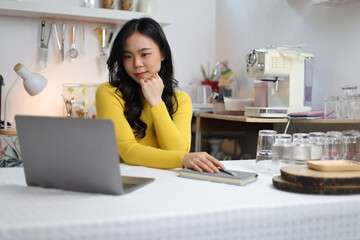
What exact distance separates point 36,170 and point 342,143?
0.86m

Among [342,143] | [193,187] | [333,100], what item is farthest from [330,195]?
[333,100]

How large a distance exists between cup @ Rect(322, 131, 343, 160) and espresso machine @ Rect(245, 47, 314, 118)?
3.70 ft

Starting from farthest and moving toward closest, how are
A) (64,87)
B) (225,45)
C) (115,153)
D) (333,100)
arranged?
(225,45) → (64,87) → (333,100) → (115,153)

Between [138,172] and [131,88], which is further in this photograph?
[131,88]

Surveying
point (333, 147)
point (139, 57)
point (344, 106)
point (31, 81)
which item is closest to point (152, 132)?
point (139, 57)

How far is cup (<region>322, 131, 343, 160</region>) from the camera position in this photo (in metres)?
1.19

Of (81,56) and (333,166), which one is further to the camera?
(81,56)

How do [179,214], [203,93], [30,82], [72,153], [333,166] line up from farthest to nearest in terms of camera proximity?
1. [203,93]
2. [30,82]
3. [333,166]
4. [72,153]
5. [179,214]

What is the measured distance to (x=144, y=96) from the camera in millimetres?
1652

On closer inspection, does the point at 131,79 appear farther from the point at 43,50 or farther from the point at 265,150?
the point at 43,50

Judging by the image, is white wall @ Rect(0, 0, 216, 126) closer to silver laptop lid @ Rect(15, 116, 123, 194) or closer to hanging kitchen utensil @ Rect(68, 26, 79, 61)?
hanging kitchen utensil @ Rect(68, 26, 79, 61)

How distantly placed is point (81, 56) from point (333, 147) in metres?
2.66

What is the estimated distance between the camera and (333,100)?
7.18 feet

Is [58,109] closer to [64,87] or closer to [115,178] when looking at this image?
[64,87]
